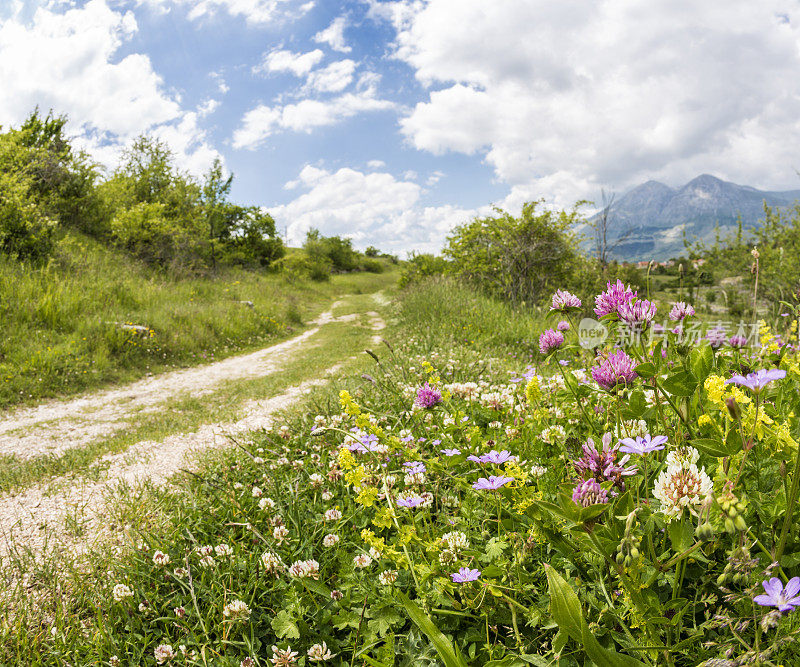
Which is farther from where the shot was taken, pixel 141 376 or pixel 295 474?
pixel 141 376

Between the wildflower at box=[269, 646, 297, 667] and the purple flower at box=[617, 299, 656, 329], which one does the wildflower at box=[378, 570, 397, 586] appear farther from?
the purple flower at box=[617, 299, 656, 329]

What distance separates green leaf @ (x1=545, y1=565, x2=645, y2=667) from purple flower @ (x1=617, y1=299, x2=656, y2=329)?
75 cm

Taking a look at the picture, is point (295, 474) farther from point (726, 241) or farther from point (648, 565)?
point (726, 241)

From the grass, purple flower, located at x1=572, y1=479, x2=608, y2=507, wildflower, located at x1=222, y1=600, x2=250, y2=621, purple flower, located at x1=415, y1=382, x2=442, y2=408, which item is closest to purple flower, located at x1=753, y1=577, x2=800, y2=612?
purple flower, located at x1=572, y1=479, x2=608, y2=507

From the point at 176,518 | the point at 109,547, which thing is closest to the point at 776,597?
the point at 176,518

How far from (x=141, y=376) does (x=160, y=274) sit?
8373 mm

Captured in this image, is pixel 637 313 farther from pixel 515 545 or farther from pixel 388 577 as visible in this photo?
pixel 388 577

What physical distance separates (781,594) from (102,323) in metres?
10.9

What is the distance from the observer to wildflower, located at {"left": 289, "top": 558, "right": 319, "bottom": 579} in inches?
58.6

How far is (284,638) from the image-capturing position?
1.54 m

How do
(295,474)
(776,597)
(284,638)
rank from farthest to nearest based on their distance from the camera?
1. (295,474)
2. (284,638)
3. (776,597)

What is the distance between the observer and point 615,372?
128 cm

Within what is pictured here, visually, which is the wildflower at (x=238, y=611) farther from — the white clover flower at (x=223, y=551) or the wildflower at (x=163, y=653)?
the white clover flower at (x=223, y=551)

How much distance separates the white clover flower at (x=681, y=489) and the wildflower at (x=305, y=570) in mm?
1216
